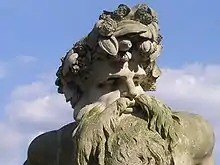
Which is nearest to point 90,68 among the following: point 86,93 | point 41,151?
point 86,93

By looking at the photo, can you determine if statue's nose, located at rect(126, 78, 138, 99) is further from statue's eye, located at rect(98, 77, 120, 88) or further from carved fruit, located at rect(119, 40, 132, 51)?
carved fruit, located at rect(119, 40, 132, 51)

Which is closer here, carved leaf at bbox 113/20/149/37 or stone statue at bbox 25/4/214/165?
stone statue at bbox 25/4/214/165

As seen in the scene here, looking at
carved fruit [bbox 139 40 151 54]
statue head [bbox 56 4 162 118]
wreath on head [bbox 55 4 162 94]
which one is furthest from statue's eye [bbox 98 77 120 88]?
carved fruit [bbox 139 40 151 54]

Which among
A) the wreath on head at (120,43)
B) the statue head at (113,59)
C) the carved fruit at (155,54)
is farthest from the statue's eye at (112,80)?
the carved fruit at (155,54)

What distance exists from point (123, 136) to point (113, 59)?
1.38 feet

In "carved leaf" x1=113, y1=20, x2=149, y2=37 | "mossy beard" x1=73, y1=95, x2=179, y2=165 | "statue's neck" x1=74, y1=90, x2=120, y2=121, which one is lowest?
"mossy beard" x1=73, y1=95, x2=179, y2=165

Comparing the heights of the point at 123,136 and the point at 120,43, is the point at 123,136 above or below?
below

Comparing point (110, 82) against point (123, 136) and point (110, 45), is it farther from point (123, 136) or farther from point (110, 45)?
point (123, 136)

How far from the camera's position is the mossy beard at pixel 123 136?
589 centimetres

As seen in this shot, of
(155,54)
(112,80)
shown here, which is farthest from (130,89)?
(155,54)

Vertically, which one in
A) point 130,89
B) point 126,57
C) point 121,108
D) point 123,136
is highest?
point 126,57

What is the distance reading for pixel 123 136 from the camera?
5945 mm

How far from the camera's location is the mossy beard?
5.89 metres

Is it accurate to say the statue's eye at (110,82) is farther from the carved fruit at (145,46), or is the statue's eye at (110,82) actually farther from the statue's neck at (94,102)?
the carved fruit at (145,46)
